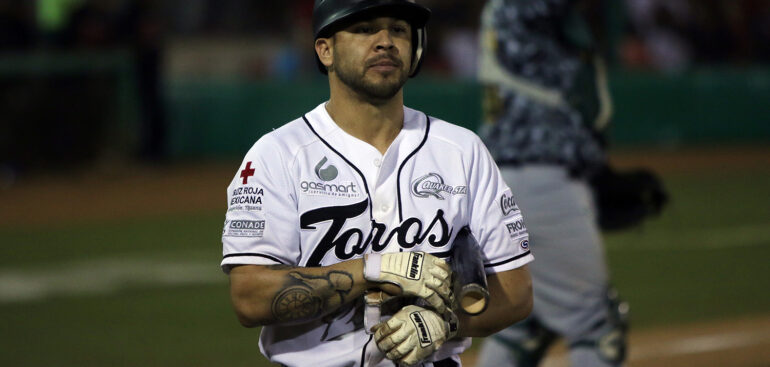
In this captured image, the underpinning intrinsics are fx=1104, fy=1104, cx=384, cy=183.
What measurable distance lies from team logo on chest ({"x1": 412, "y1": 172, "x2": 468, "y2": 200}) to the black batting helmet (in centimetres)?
31

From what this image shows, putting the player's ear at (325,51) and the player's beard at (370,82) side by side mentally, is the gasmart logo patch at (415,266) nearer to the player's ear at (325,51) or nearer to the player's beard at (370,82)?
the player's beard at (370,82)

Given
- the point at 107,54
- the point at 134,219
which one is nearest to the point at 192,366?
the point at 134,219

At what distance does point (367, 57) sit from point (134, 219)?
10101 millimetres

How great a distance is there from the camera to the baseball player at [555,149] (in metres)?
4.61

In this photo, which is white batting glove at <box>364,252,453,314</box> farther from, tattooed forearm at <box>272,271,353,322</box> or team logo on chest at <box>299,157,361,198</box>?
team logo on chest at <box>299,157,361,198</box>

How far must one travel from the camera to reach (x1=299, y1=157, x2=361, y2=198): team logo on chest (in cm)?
292

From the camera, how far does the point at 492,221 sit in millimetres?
3037

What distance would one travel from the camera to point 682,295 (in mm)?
8531

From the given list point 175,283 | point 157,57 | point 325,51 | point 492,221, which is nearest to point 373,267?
point 492,221

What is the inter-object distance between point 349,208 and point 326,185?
86mm

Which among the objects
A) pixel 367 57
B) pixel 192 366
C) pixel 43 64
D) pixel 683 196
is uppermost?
pixel 367 57

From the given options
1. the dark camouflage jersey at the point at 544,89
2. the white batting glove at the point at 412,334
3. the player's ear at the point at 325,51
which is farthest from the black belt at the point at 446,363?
the dark camouflage jersey at the point at 544,89

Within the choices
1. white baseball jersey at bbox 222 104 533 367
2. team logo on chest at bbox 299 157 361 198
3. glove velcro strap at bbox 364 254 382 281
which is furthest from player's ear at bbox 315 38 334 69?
glove velcro strap at bbox 364 254 382 281

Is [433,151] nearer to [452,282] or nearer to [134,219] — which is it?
[452,282]
